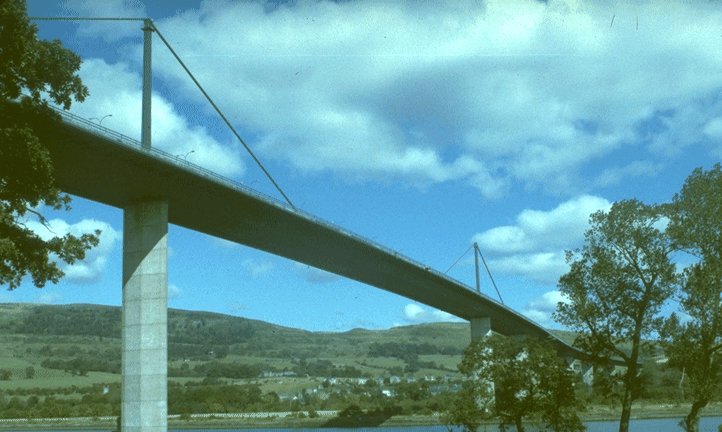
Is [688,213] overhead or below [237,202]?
below

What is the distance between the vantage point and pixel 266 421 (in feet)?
413

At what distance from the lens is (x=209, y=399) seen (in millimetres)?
144000

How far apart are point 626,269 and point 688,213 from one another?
3849 millimetres

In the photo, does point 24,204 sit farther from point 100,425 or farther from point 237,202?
point 100,425

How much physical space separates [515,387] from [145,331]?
19821 millimetres

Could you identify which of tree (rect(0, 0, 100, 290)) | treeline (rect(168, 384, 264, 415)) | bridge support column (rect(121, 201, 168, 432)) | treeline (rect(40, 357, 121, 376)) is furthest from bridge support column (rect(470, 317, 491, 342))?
treeline (rect(40, 357, 121, 376))

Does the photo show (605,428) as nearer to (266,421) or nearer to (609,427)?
(609,427)

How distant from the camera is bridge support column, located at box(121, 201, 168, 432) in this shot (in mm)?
45125

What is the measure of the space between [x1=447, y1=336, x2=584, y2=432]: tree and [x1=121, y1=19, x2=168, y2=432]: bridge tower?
16018 mm

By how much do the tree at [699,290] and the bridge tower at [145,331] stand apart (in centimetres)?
2544

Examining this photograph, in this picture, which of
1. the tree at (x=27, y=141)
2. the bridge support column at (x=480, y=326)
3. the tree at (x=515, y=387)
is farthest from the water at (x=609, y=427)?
the tree at (x=27, y=141)

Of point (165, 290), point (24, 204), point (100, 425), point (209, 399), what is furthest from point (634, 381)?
point (209, 399)

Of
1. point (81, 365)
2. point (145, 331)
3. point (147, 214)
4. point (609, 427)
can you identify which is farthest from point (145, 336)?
point (81, 365)

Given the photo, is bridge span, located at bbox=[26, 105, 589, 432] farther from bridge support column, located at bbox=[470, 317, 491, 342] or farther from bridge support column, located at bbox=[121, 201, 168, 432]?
bridge support column, located at bbox=[470, 317, 491, 342]
